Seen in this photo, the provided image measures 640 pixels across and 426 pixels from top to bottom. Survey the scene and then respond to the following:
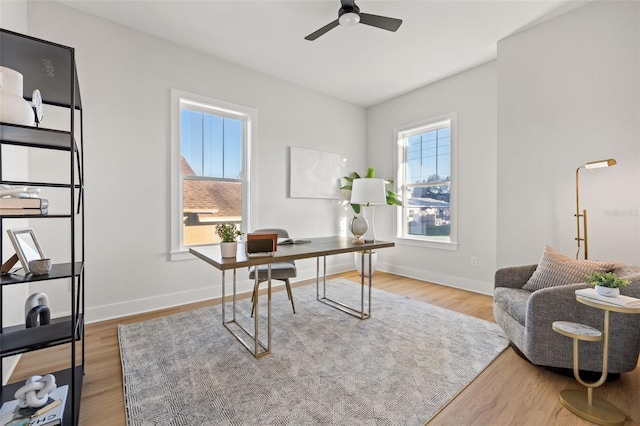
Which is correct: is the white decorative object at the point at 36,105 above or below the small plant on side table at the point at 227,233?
above

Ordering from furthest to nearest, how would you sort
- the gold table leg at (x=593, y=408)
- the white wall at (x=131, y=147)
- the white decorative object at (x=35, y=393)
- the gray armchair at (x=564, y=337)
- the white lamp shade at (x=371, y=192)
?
the white lamp shade at (x=371, y=192), the white wall at (x=131, y=147), the gray armchair at (x=564, y=337), the gold table leg at (x=593, y=408), the white decorative object at (x=35, y=393)

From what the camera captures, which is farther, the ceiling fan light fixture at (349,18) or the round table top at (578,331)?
the ceiling fan light fixture at (349,18)

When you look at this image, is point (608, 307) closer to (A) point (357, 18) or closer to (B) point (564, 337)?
(B) point (564, 337)

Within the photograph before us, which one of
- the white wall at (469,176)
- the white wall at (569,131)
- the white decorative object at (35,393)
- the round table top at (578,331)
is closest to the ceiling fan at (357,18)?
the white wall at (569,131)

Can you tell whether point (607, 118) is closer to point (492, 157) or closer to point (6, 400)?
point (492, 157)

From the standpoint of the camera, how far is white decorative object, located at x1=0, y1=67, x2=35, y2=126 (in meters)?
1.18

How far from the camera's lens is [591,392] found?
1570 millimetres

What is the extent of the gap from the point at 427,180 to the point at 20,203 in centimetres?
442

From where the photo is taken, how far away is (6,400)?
4.77 ft

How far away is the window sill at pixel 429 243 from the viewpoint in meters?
4.07

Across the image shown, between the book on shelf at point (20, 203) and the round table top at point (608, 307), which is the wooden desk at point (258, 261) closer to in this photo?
the book on shelf at point (20, 203)

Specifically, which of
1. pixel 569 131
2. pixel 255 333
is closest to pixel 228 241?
pixel 255 333

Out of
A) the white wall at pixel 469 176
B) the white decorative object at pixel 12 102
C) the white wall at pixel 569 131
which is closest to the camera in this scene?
the white decorative object at pixel 12 102

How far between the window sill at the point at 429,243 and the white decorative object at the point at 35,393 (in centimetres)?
415
